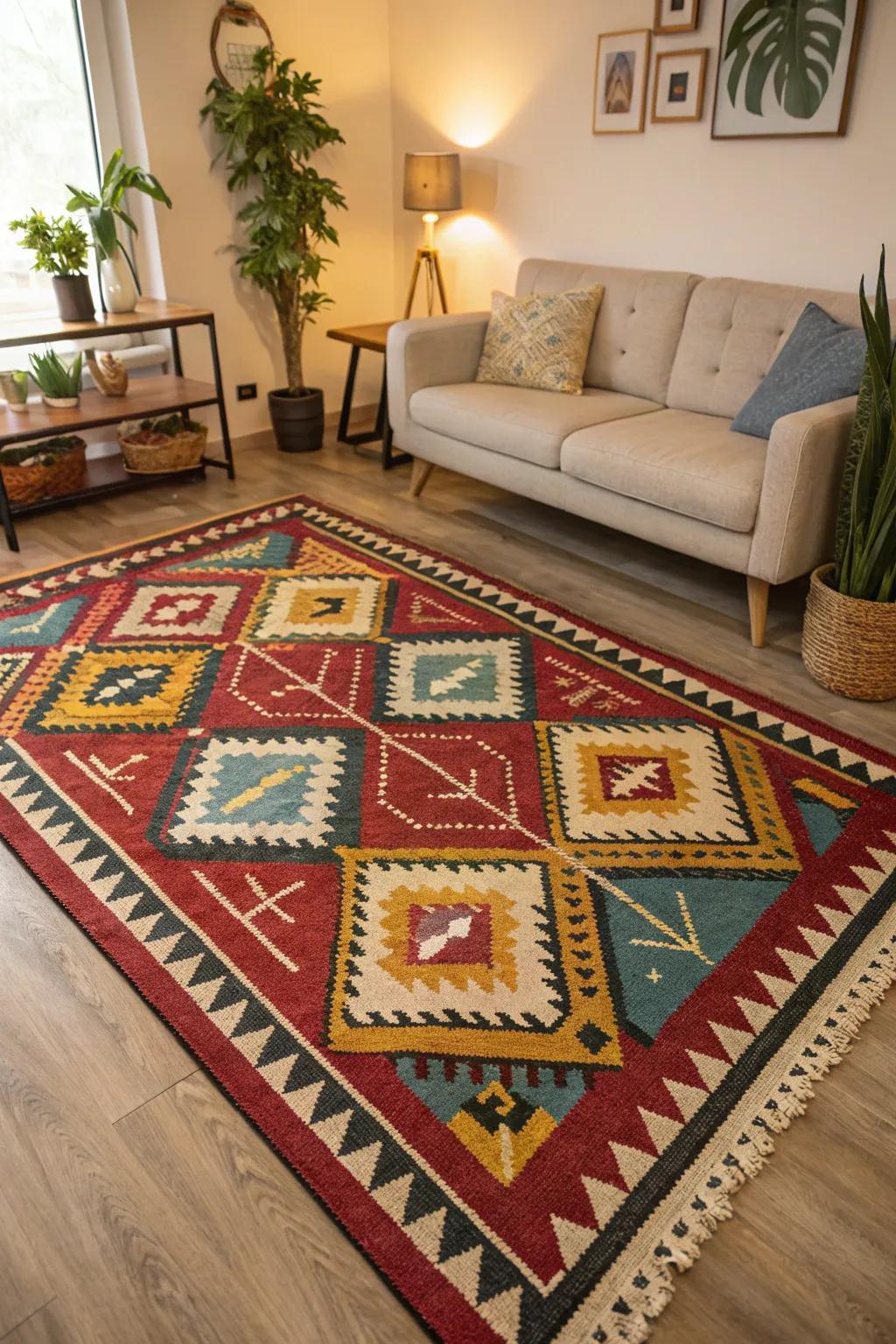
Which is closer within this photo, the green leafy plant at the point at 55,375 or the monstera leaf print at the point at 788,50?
the monstera leaf print at the point at 788,50

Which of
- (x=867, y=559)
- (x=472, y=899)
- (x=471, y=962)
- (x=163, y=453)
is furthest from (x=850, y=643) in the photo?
(x=163, y=453)

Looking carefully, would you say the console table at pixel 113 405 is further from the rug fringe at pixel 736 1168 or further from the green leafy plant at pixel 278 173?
the rug fringe at pixel 736 1168

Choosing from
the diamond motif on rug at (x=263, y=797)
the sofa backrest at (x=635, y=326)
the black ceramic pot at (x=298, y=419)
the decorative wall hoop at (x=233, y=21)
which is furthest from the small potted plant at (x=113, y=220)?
the diamond motif on rug at (x=263, y=797)

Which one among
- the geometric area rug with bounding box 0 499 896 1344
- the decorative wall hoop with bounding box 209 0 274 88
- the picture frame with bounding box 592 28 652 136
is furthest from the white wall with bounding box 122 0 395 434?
the geometric area rug with bounding box 0 499 896 1344

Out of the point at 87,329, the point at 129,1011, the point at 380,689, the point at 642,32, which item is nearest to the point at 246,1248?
the point at 129,1011

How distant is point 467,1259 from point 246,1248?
0.29m

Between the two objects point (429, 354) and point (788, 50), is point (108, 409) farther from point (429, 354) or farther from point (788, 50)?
point (788, 50)

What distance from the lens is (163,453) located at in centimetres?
391

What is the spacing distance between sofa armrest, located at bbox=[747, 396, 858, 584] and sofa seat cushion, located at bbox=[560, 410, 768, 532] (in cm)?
8

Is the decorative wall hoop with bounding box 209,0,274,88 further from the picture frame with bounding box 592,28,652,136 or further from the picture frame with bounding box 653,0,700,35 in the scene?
the picture frame with bounding box 653,0,700,35

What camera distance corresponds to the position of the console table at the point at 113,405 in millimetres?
3393

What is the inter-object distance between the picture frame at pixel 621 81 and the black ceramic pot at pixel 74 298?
2039mm

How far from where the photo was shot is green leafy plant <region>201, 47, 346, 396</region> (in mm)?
3863

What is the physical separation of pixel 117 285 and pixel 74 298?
175 millimetres
